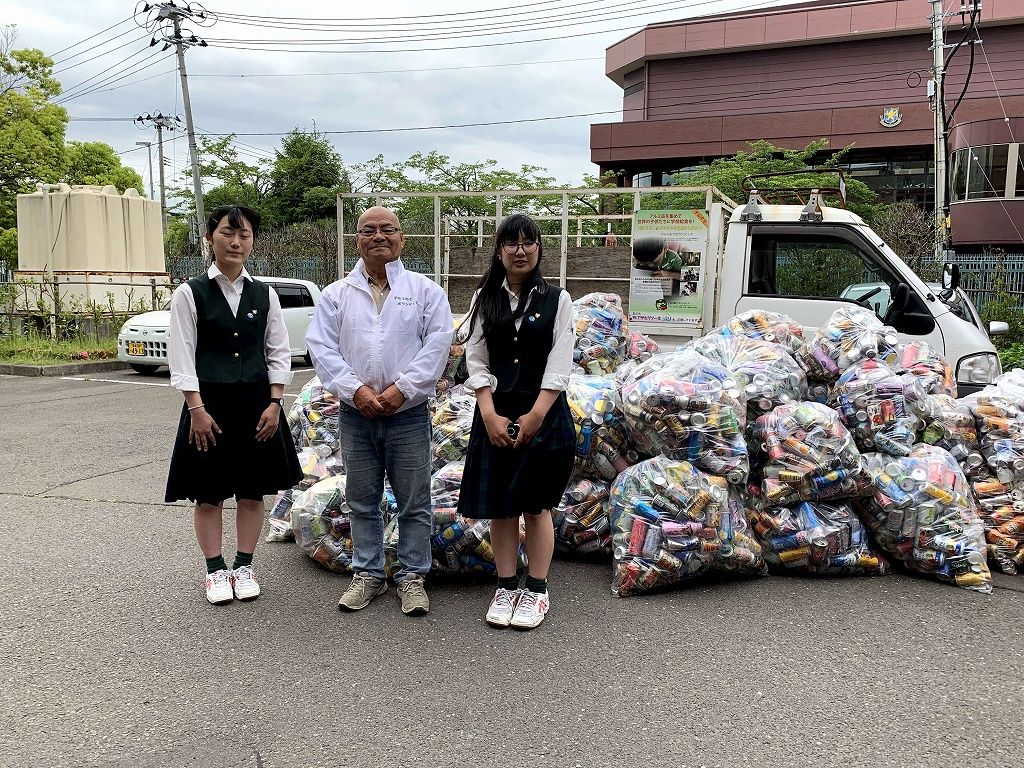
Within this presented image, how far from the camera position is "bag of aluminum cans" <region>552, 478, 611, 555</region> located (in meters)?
4.52

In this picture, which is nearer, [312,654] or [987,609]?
[312,654]

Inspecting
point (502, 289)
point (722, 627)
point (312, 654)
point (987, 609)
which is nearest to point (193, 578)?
point (312, 654)

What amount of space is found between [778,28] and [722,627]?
116ft

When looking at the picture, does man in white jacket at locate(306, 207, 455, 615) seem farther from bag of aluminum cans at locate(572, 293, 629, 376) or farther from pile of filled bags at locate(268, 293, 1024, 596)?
bag of aluminum cans at locate(572, 293, 629, 376)

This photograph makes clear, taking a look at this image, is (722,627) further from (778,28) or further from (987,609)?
(778,28)

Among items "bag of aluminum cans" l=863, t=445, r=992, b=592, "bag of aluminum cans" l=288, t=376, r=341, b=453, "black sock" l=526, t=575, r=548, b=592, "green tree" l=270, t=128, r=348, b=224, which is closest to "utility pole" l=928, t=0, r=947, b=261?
"bag of aluminum cans" l=863, t=445, r=992, b=592

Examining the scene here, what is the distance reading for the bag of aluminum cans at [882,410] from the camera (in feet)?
14.7

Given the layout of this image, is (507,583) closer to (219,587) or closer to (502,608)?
(502,608)

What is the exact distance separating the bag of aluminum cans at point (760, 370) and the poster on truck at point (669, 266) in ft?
6.71

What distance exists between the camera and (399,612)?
3852 millimetres

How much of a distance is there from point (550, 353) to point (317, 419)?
2053mm

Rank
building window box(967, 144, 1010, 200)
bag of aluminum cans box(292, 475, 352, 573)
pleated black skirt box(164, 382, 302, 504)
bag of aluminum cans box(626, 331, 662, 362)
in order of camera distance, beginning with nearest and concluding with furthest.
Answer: pleated black skirt box(164, 382, 302, 504) → bag of aluminum cans box(292, 475, 352, 573) → bag of aluminum cans box(626, 331, 662, 362) → building window box(967, 144, 1010, 200)

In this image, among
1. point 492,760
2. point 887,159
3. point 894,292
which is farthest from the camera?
point 887,159

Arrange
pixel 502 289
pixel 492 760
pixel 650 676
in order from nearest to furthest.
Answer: pixel 492 760, pixel 650 676, pixel 502 289
